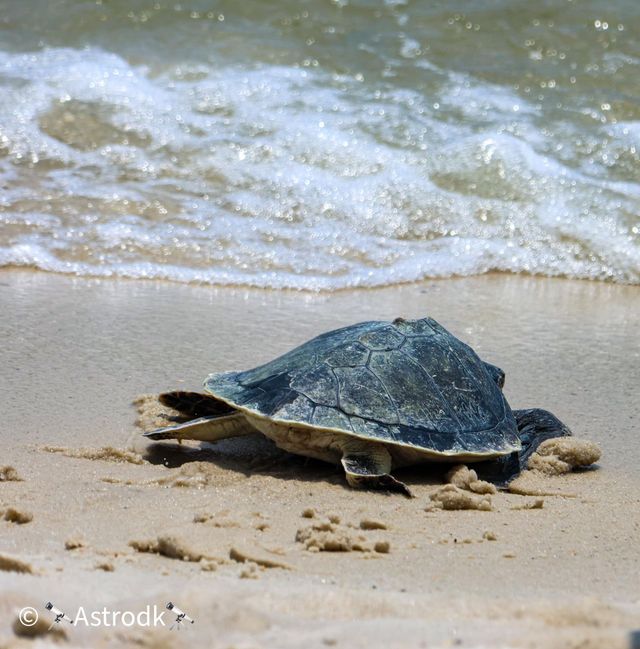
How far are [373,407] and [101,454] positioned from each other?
1.06m

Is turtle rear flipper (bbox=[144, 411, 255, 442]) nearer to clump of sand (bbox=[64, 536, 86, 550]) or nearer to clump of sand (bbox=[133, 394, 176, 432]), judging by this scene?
clump of sand (bbox=[133, 394, 176, 432])

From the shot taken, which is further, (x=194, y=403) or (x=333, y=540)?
(x=194, y=403)

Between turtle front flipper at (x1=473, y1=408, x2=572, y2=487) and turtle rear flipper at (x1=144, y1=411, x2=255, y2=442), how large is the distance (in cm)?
94

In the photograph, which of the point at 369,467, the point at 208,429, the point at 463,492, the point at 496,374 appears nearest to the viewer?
the point at 463,492

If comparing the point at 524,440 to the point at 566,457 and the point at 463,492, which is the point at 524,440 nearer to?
the point at 566,457

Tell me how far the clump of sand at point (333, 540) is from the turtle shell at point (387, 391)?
22.7 inches

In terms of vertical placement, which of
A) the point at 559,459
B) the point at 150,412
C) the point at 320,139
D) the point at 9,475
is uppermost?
the point at 320,139

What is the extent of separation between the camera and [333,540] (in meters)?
2.91

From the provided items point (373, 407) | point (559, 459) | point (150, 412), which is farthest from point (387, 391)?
point (150, 412)

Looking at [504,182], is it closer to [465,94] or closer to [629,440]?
[465,94]

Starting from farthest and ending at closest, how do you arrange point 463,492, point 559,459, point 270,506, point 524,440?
point 524,440 → point 559,459 → point 463,492 → point 270,506

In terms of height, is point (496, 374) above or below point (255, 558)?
above

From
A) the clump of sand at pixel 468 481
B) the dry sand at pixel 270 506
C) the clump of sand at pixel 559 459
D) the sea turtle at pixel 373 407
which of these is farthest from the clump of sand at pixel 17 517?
the clump of sand at pixel 559 459

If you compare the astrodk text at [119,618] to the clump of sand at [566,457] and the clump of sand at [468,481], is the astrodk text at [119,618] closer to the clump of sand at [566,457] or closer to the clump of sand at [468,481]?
the clump of sand at [468,481]
